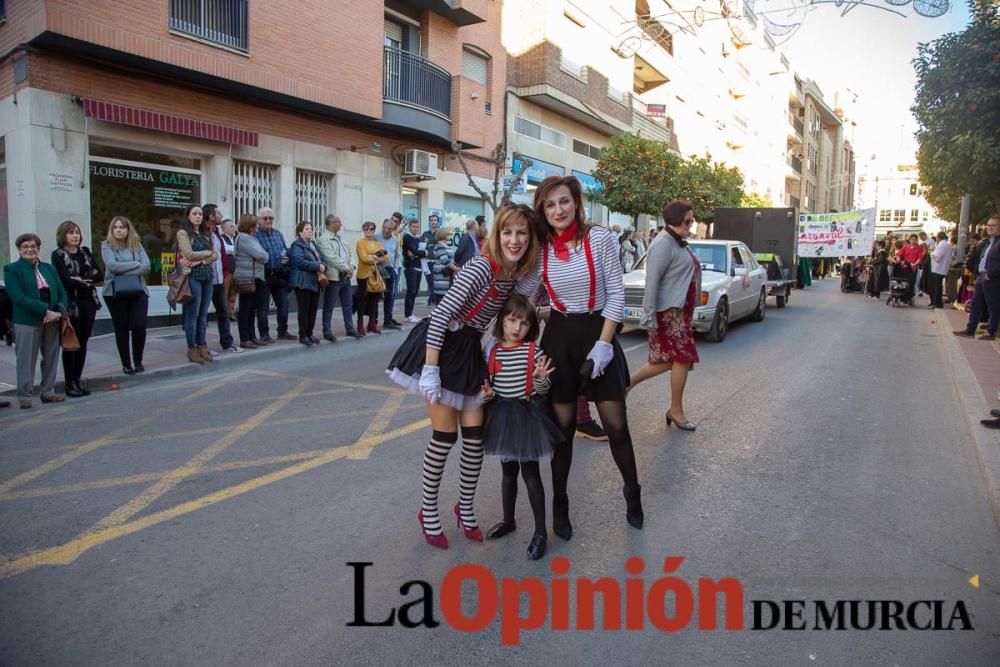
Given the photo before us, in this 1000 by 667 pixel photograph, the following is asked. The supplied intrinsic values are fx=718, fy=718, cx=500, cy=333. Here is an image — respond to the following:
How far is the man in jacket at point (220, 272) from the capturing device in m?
8.98

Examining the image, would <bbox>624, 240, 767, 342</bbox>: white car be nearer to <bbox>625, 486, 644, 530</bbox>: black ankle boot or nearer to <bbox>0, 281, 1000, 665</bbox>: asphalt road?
<bbox>0, 281, 1000, 665</bbox>: asphalt road

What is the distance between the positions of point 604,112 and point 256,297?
18.7 m

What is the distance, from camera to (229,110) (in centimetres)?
1337

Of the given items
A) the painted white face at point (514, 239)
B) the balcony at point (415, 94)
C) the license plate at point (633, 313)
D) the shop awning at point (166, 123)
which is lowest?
the license plate at point (633, 313)

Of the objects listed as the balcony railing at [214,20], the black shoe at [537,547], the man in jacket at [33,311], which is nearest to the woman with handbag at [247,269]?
the man in jacket at [33,311]

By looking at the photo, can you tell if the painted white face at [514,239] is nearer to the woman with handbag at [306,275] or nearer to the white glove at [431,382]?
the white glove at [431,382]

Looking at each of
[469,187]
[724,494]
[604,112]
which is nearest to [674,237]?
[724,494]

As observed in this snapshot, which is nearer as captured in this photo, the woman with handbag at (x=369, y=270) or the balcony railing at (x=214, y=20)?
the woman with handbag at (x=369, y=270)

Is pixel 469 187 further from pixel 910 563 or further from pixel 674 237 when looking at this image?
pixel 910 563

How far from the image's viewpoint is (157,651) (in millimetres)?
2736

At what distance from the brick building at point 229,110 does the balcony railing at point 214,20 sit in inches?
1.2

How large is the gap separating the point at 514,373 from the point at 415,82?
15.2m

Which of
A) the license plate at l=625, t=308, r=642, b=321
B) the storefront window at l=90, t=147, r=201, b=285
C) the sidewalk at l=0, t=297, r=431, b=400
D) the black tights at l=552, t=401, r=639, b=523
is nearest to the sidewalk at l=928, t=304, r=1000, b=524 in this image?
the black tights at l=552, t=401, r=639, b=523

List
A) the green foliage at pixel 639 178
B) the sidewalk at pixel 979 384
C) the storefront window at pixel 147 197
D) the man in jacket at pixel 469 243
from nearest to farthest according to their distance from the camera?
the sidewalk at pixel 979 384 → the storefront window at pixel 147 197 → the man in jacket at pixel 469 243 → the green foliage at pixel 639 178
